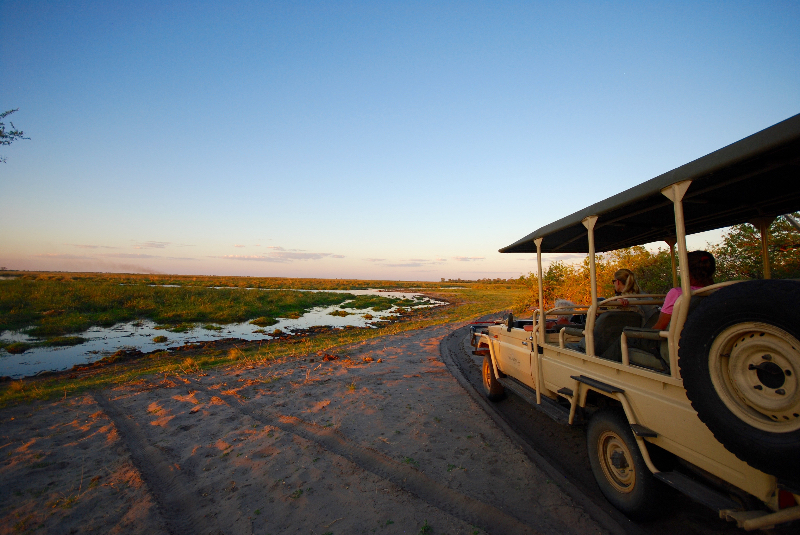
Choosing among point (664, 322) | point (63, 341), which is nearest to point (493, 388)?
point (664, 322)

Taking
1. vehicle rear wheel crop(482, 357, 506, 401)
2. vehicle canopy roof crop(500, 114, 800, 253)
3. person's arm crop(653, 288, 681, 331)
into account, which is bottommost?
vehicle rear wheel crop(482, 357, 506, 401)

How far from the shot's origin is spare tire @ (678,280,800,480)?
1.82m

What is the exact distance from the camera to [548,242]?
5.73 meters

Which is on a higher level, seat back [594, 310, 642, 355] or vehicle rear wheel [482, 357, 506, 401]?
seat back [594, 310, 642, 355]

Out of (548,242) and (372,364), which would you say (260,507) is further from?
(372,364)

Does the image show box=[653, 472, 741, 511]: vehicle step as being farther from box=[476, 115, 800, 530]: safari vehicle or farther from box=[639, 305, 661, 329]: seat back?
box=[639, 305, 661, 329]: seat back

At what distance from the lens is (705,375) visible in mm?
2209

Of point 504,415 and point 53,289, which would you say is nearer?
point 504,415

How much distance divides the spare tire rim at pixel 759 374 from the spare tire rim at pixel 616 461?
4.23ft

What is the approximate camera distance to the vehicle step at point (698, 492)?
7.16 ft

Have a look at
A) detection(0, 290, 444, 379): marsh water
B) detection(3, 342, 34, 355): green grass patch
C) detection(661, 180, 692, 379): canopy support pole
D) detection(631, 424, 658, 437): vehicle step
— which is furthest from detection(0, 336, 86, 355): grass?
detection(661, 180, 692, 379): canopy support pole

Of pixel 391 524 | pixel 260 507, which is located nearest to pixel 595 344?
pixel 391 524

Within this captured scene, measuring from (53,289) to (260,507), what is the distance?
124ft

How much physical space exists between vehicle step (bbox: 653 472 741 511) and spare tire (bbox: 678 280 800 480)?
1.33 ft
